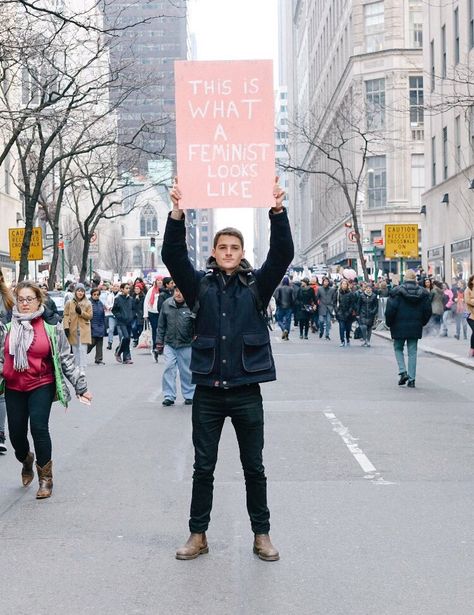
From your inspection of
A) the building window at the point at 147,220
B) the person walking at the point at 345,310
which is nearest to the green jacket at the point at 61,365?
the person walking at the point at 345,310

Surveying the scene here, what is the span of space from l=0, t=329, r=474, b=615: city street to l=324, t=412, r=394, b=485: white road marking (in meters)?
0.02

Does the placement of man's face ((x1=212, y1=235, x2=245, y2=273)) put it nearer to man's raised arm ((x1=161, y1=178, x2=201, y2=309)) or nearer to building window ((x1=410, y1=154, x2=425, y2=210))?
man's raised arm ((x1=161, y1=178, x2=201, y2=309))

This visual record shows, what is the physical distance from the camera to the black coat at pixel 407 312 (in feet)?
51.6

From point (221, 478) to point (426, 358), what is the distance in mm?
15044

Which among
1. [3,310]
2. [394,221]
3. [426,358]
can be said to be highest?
[394,221]

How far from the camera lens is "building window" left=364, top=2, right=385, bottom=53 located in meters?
62.1

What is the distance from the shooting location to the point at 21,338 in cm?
763

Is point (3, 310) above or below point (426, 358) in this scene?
above

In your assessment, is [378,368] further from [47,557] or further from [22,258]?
[47,557]

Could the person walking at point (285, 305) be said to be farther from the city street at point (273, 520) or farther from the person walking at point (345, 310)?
the city street at point (273, 520)

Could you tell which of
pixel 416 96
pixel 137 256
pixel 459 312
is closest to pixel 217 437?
pixel 459 312

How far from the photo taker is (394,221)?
61.1 m

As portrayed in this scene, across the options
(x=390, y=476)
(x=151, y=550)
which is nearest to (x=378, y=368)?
(x=390, y=476)

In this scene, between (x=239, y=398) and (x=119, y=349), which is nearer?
(x=239, y=398)
